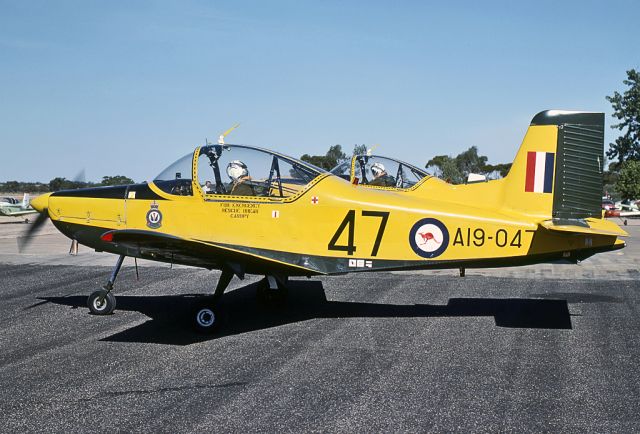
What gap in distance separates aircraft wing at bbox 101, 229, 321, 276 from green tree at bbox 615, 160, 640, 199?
A: 4931 centimetres

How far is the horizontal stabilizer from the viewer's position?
7.93m

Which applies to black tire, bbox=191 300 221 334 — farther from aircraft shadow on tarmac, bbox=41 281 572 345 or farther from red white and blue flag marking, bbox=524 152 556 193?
red white and blue flag marking, bbox=524 152 556 193

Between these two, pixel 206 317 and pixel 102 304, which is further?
pixel 102 304

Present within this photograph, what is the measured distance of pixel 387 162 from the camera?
14445 millimetres

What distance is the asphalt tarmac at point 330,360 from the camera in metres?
5.32

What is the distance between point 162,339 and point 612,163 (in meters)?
63.0

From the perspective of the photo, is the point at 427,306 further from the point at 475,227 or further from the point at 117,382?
the point at 117,382

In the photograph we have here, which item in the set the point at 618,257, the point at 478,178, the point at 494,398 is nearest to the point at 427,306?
the point at 494,398

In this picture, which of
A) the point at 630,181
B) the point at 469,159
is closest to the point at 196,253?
the point at 630,181

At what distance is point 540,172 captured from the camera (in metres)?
8.84

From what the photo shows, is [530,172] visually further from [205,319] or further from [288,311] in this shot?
[205,319]

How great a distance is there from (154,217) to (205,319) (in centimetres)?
162

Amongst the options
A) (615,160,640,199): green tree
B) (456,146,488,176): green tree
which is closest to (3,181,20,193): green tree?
(456,146,488,176): green tree

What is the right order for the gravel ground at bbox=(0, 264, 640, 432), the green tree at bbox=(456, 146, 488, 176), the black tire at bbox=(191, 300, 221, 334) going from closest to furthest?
the gravel ground at bbox=(0, 264, 640, 432)
the black tire at bbox=(191, 300, 221, 334)
the green tree at bbox=(456, 146, 488, 176)
